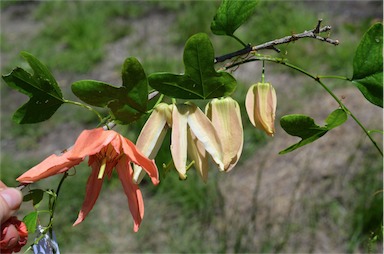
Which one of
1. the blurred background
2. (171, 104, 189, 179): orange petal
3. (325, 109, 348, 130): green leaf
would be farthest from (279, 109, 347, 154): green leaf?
the blurred background

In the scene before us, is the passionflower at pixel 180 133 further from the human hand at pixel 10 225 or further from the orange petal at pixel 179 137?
the human hand at pixel 10 225

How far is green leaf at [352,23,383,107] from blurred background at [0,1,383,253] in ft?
2.39

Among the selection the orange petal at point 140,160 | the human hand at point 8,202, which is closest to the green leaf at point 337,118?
the orange petal at point 140,160

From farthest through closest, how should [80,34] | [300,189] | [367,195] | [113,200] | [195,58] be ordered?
[80,34] < [113,200] < [300,189] < [367,195] < [195,58]

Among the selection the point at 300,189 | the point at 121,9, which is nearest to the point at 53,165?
the point at 300,189

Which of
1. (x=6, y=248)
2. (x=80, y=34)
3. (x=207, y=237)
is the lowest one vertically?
(x=207, y=237)

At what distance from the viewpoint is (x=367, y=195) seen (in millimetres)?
1860

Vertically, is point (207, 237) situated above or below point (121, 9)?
below

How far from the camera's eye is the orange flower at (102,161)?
0.53 m

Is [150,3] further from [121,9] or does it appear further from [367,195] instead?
[367,195]

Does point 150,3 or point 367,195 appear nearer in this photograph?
point 367,195

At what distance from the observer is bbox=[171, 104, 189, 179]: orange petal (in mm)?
552

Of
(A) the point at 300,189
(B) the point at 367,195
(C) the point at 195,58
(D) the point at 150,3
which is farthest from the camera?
(D) the point at 150,3

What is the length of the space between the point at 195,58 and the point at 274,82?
7.00 feet
